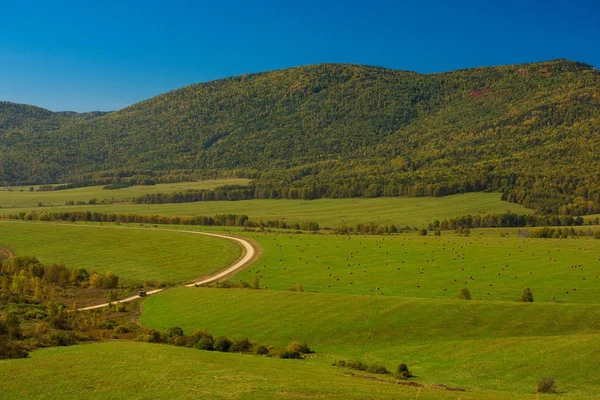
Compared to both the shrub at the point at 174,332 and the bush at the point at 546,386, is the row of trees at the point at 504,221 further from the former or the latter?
the bush at the point at 546,386

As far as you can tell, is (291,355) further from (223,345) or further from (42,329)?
(42,329)

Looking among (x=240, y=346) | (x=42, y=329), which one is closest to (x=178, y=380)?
(x=240, y=346)

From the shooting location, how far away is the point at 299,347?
6425cm

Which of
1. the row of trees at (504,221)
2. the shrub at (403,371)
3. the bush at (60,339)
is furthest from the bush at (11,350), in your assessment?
the row of trees at (504,221)

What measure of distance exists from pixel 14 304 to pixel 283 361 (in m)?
47.6

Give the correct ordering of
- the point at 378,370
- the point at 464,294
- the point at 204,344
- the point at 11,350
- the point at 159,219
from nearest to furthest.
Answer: the point at 11,350
the point at 378,370
the point at 204,344
the point at 464,294
the point at 159,219

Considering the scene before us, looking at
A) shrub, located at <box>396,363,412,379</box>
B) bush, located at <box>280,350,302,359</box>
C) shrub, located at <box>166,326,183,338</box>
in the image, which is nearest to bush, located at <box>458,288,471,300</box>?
bush, located at <box>280,350,302,359</box>

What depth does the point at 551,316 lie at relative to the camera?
229 ft

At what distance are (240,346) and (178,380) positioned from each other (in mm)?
23216

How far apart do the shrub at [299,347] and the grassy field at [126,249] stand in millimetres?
54002

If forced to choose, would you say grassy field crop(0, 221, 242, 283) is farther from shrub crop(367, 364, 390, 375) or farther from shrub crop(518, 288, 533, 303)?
shrub crop(367, 364, 390, 375)

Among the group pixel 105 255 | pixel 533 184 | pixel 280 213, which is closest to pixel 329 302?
pixel 105 255

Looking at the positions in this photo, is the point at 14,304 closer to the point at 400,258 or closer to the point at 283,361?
the point at 283,361

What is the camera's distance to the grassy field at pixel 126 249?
12388 centimetres
